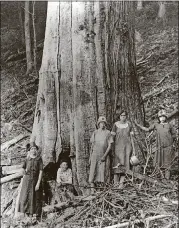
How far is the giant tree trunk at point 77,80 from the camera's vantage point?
3.32 metres

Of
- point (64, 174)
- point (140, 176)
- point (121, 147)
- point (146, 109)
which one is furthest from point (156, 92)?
point (64, 174)

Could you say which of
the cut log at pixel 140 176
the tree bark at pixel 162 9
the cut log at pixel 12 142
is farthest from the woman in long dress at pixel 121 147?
the tree bark at pixel 162 9

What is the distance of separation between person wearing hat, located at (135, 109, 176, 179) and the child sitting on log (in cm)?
89

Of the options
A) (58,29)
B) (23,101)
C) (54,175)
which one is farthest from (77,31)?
(54,175)

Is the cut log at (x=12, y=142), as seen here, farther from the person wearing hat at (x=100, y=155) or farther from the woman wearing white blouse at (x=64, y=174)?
the person wearing hat at (x=100, y=155)

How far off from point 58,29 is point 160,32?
4.39 feet

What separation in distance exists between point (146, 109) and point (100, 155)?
85 cm

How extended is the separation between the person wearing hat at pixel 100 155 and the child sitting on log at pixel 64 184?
216 millimetres

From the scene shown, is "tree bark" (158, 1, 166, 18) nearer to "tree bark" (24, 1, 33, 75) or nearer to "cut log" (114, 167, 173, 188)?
"tree bark" (24, 1, 33, 75)

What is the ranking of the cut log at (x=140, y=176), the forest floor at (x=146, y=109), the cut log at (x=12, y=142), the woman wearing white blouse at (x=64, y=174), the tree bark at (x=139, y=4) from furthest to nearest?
the tree bark at (x=139, y=4), the cut log at (x=12, y=142), the woman wearing white blouse at (x=64, y=174), the cut log at (x=140, y=176), the forest floor at (x=146, y=109)

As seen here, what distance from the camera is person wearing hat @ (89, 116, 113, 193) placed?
128 inches

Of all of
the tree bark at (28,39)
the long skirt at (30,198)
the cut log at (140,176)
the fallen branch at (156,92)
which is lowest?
the long skirt at (30,198)

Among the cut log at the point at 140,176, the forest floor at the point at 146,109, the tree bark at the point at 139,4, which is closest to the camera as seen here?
the forest floor at the point at 146,109

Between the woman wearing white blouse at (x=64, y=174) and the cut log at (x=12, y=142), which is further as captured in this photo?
the cut log at (x=12, y=142)
